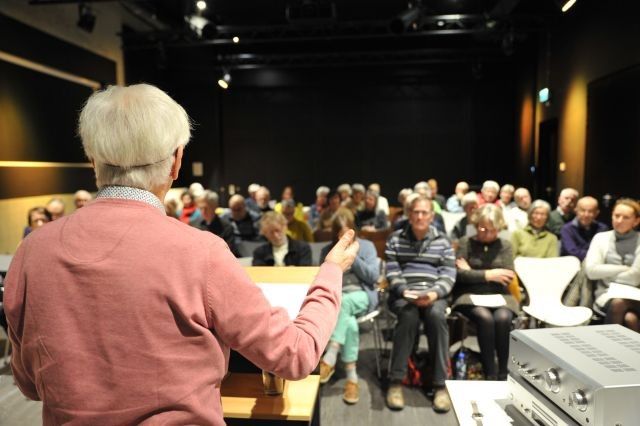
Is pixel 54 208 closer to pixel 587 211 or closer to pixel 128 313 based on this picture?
pixel 128 313

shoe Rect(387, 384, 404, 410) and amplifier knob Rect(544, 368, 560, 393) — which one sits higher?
amplifier knob Rect(544, 368, 560, 393)

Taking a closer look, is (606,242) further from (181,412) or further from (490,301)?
(181,412)

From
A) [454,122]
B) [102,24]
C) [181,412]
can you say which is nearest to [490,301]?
[181,412]

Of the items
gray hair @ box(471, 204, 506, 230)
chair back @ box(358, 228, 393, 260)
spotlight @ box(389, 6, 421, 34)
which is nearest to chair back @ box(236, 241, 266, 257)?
chair back @ box(358, 228, 393, 260)

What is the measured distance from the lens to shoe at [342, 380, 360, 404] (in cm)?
351

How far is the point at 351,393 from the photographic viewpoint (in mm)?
3535

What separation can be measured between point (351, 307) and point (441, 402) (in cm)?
93

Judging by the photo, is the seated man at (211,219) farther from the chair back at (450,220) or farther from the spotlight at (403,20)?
the spotlight at (403,20)

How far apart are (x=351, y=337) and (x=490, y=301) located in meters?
1.07

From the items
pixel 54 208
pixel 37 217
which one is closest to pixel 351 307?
pixel 37 217

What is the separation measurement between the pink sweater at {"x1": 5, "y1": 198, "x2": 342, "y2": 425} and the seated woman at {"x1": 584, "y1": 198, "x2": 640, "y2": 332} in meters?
3.61

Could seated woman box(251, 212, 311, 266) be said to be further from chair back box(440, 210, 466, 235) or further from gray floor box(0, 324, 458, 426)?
chair back box(440, 210, 466, 235)

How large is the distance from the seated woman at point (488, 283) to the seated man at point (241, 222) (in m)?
2.86

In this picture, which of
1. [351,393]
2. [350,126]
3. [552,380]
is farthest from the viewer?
[350,126]
